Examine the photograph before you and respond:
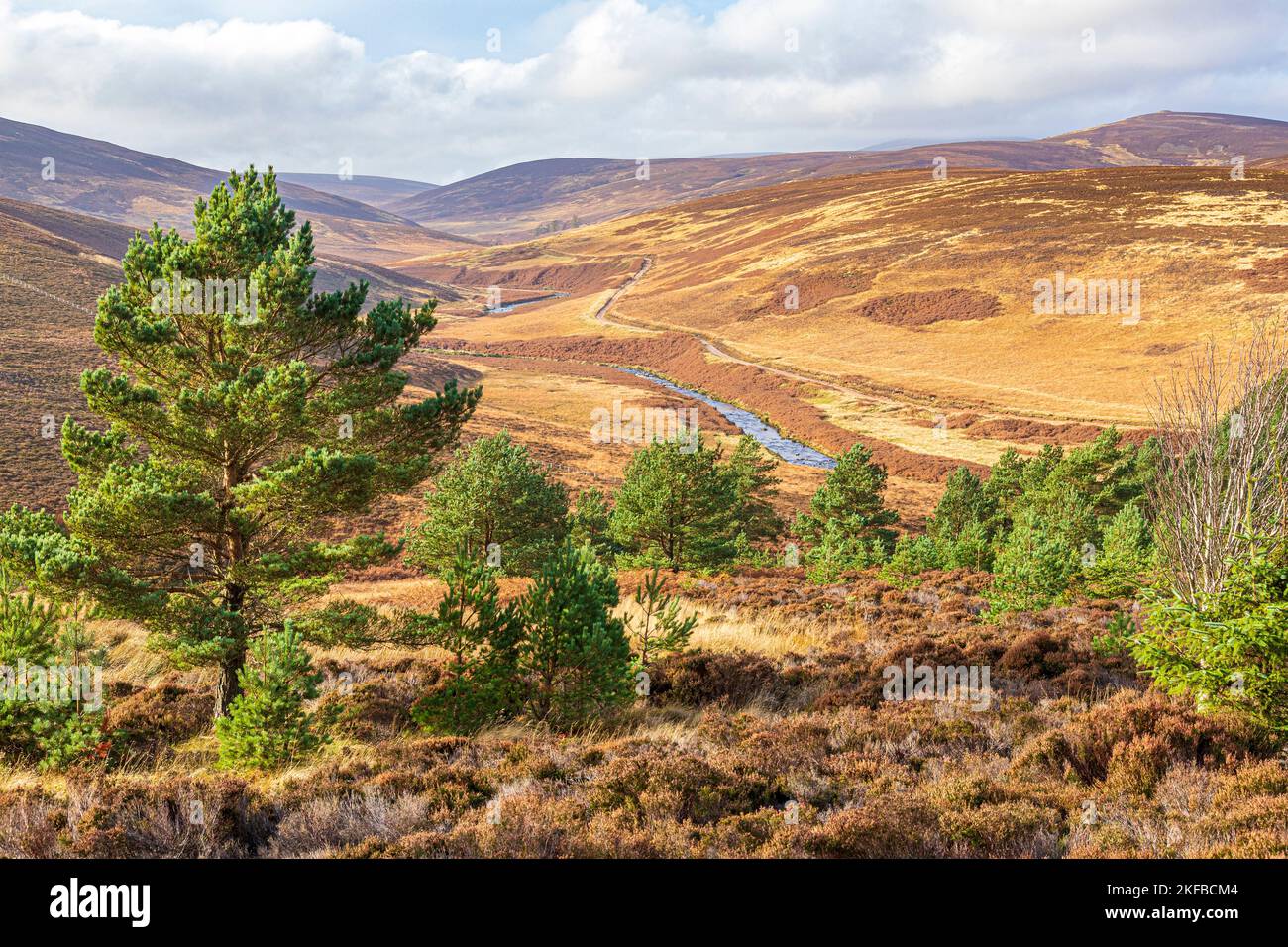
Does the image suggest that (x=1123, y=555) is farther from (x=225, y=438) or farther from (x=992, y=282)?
(x=992, y=282)

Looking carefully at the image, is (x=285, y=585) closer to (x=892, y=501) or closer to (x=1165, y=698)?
(x=1165, y=698)

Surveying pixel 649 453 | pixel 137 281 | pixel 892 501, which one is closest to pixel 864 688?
pixel 137 281

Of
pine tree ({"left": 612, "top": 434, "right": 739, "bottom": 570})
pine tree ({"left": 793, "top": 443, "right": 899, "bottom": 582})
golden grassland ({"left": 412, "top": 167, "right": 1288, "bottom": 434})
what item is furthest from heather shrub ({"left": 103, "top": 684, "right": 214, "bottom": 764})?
golden grassland ({"left": 412, "top": 167, "right": 1288, "bottom": 434})

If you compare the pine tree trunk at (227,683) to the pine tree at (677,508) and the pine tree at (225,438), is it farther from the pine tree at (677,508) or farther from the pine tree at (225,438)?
the pine tree at (677,508)

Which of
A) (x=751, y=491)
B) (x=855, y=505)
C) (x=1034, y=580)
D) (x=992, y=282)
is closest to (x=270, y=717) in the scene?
(x=1034, y=580)

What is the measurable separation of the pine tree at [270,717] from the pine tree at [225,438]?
1.81m

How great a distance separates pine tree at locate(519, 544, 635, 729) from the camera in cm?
896

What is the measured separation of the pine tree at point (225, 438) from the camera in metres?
8.83

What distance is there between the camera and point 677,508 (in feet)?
76.4

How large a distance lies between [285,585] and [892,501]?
40.3m

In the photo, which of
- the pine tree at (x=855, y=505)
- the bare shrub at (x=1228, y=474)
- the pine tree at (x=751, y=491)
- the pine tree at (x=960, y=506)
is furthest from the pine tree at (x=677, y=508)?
the bare shrub at (x=1228, y=474)

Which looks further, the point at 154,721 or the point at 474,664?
the point at 154,721

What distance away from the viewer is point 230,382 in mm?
8961

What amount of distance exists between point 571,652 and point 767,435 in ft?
181
